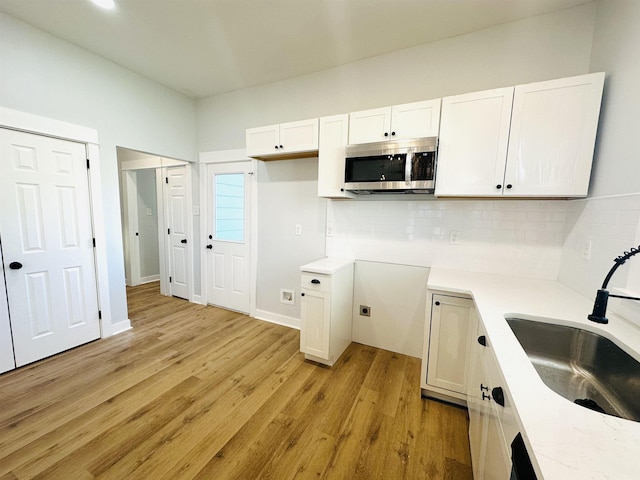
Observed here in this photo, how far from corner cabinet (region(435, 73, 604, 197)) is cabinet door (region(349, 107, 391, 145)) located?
44cm

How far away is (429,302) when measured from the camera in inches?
72.7

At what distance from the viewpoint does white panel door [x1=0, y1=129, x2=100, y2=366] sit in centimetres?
217

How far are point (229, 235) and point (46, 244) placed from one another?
1747mm

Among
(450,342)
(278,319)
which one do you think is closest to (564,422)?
(450,342)

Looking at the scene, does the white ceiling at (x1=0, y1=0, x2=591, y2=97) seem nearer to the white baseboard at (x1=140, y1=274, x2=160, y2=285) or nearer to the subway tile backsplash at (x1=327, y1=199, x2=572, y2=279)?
the subway tile backsplash at (x1=327, y1=199, x2=572, y2=279)

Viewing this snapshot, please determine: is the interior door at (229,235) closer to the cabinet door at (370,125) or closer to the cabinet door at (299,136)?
the cabinet door at (299,136)

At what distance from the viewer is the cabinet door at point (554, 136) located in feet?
5.30

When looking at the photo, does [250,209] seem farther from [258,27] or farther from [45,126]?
[45,126]

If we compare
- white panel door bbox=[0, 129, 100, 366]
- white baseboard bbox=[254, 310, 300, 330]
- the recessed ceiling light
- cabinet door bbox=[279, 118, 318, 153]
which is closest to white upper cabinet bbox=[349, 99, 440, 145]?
cabinet door bbox=[279, 118, 318, 153]

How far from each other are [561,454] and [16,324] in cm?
360

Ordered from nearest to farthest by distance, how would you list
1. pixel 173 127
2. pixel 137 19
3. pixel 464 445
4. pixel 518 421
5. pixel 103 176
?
1. pixel 518 421
2. pixel 464 445
3. pixel 137 19
4. pixel 103 176
5. pixel 173 127

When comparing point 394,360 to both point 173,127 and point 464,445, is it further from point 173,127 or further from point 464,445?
point 173,127

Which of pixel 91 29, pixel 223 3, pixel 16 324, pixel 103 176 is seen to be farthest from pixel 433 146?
pixel 16 324

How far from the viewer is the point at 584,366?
1.15 metres
